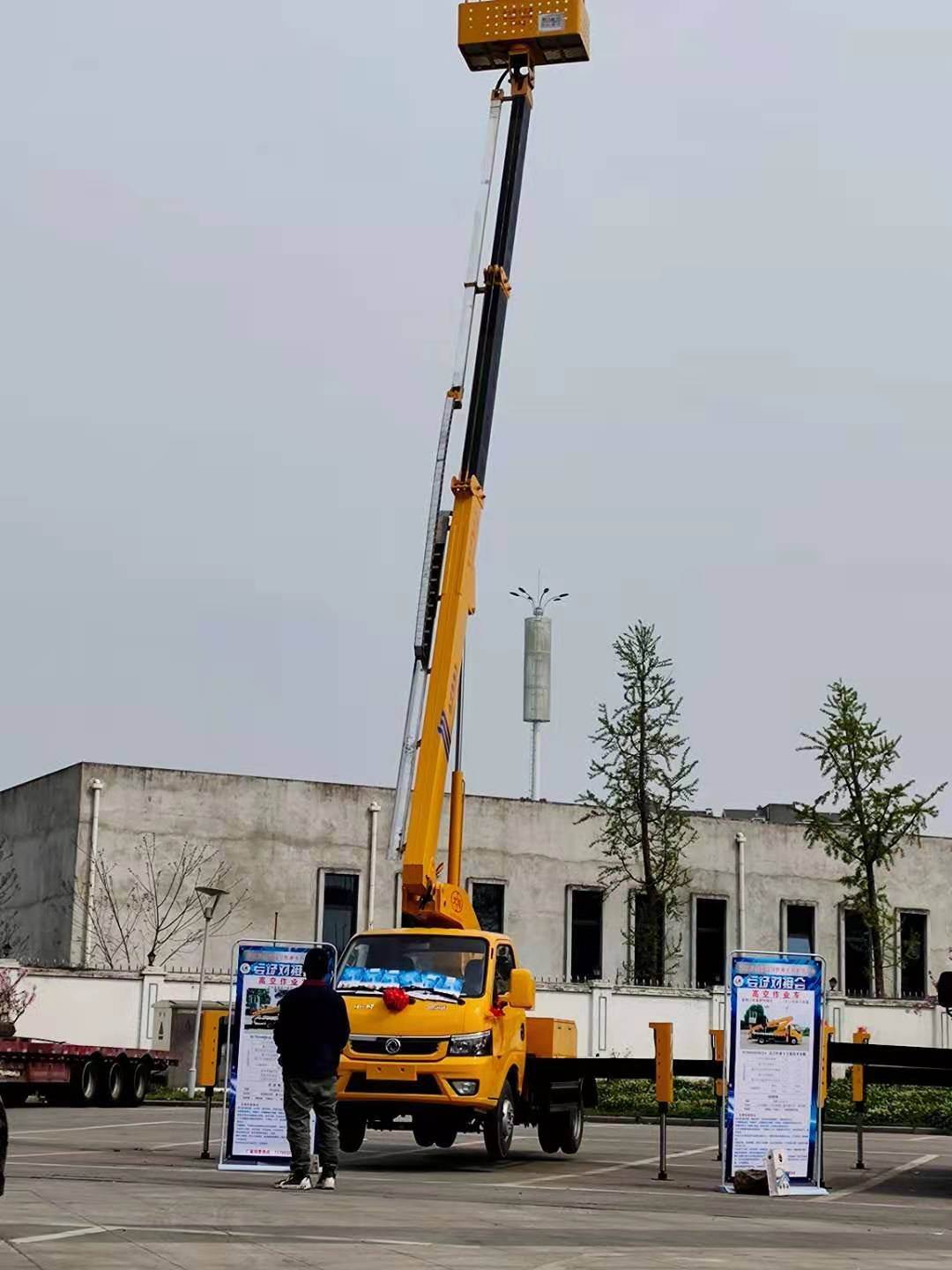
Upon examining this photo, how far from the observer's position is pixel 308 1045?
654 inches

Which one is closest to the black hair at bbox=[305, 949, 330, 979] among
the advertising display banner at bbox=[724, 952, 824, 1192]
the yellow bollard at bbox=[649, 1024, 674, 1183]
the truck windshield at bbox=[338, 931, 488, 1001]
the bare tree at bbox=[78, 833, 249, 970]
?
the truck windshield at bbox=[338, 931, 488, 1001]

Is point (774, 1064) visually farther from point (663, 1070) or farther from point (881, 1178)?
point (881, 1178)

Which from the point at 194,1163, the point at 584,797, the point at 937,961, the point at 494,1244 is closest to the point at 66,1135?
the point at 194,1163

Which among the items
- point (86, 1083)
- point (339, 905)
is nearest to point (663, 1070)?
point (86, 1083)

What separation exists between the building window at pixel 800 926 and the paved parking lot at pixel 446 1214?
35052mm

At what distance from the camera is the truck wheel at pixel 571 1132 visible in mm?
22781

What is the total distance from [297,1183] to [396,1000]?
12.3 ft

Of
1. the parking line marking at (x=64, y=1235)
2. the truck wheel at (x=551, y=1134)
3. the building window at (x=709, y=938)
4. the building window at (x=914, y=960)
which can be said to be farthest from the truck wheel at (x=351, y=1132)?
the building window at (x=914, y=960)

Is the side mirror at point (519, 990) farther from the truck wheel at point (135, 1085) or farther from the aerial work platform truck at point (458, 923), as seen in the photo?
the truck wheel at point (135, 1085)

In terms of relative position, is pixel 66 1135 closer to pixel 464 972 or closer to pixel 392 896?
pixel 464 972

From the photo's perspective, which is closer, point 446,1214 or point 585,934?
point 446,1214

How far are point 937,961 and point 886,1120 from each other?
89.8ft

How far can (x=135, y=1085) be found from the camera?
35.4 meters

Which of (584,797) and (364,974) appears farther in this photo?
(584,797)
